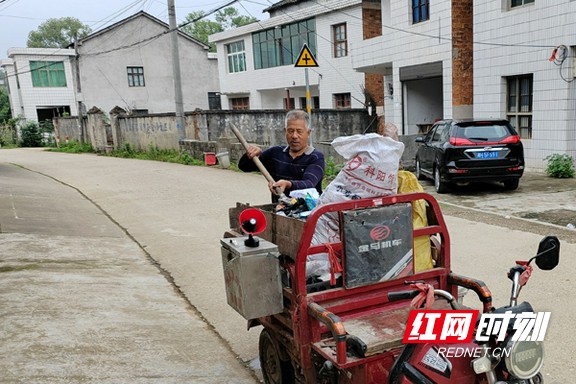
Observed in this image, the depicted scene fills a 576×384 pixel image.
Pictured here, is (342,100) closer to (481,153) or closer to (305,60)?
(481,153)

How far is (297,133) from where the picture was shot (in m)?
3.82

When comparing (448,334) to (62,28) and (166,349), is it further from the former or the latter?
(62,28)

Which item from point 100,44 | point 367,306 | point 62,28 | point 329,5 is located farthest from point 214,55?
point 62,28

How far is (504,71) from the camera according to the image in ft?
42.1

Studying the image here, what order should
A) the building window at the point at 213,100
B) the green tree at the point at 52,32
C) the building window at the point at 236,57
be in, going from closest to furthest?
the building window at the point at 236,57, the building window at the point at 213,100, the green tree at the point at 52,32

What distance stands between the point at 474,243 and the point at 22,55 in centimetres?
3620

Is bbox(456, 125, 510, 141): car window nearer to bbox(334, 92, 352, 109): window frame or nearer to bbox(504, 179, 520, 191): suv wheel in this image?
bbox(504, 179, 520, 191): suv wheel

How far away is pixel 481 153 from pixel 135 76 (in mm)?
29915

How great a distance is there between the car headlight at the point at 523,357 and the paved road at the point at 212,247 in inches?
67.2

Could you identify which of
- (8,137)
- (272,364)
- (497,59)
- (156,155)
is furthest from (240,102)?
(272,364)

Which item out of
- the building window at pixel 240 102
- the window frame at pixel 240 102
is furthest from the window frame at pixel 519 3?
the building window at pixel 240 102

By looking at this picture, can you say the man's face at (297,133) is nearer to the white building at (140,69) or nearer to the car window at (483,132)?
the car window at (483,132)

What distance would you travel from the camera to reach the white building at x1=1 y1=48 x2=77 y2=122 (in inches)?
1367

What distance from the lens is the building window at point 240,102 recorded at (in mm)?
29952
